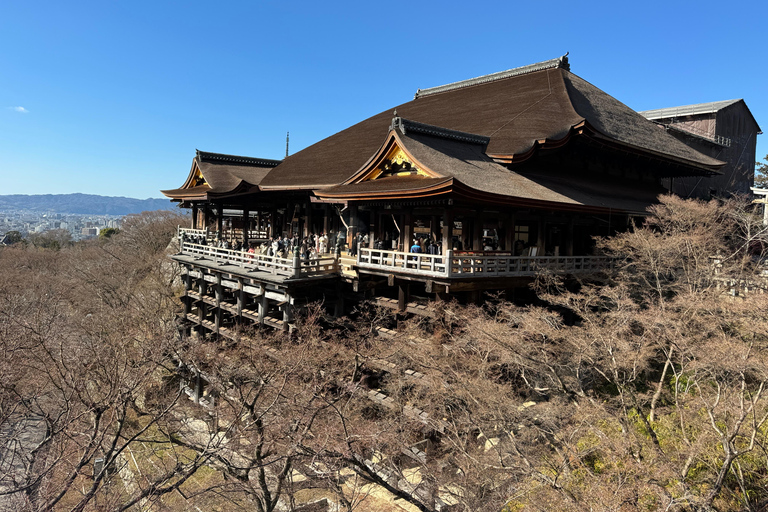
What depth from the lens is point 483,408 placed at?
37.9 ft

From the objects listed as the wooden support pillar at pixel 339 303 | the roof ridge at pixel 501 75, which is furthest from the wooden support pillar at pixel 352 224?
the roof ridge at pixel 501 75

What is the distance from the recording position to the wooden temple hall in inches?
580

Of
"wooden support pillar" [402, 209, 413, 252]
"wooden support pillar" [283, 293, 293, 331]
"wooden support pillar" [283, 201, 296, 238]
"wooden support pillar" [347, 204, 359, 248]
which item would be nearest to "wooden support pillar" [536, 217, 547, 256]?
"wooden support pillar" [402, 209, 413, 252]

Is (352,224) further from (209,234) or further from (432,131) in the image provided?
(209,234)

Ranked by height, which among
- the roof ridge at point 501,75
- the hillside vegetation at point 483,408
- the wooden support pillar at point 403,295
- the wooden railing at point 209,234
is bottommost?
the hillside vegetation at point 483,408

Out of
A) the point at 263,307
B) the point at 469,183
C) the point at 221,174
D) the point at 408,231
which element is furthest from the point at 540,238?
the point at 221,174

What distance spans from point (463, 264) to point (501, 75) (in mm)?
20400

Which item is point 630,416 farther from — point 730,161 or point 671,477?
point 730,161

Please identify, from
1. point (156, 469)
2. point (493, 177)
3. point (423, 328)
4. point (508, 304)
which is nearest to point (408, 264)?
point (423, 328)

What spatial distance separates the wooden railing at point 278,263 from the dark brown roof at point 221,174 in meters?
3.82

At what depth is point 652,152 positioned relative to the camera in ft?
70.1

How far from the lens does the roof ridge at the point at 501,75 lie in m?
27.0

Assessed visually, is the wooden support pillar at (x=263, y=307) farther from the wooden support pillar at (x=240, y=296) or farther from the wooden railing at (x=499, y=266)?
the wooden railing at (x=499, y=266)

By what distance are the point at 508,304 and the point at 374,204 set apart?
581cm
